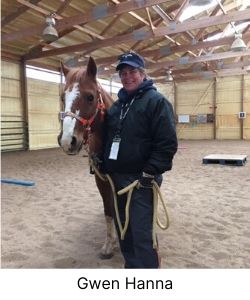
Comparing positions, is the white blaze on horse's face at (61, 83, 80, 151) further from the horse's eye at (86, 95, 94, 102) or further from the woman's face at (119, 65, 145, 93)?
the woman's face at (119, 65, 145, 93)

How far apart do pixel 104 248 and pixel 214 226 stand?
4.51 ft

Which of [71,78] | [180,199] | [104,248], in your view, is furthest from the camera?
[180,199]

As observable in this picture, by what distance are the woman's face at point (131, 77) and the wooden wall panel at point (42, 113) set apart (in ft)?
39.0

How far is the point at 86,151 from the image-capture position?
2463mm

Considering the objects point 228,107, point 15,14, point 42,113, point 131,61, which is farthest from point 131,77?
point 228,107

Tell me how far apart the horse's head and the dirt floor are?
1.19 m

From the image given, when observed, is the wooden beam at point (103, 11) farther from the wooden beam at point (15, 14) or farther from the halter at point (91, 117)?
the halter at point (91, 117)

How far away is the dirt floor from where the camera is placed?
102 inches

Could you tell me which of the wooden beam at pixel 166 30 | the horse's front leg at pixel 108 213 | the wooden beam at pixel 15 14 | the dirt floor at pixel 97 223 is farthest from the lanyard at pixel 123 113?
the wooden beam at pixel 15 14

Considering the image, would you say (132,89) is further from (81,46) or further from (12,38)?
(81,46)

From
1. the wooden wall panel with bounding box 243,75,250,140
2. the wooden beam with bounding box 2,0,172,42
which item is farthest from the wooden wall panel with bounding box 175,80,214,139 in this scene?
the wooden beam with bounding box 2,0,172,42

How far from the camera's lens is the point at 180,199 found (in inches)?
178

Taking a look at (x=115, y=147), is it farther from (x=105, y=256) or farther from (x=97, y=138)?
(x=105, y=256)
